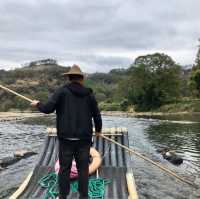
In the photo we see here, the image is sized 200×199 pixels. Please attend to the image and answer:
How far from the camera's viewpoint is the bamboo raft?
10695 millimetres

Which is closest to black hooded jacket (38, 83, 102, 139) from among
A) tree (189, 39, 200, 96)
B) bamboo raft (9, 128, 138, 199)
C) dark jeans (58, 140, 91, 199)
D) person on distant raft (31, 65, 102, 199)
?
person on distant raft (31, 65, 102, 199)

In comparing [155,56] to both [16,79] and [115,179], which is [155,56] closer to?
[115,179]

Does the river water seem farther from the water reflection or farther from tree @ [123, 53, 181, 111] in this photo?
tree @ [123, 53, 181, 111]

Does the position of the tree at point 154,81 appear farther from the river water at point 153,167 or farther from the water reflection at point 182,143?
the river water at point 153,167

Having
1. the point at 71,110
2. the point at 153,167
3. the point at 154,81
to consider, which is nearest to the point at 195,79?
the point at 154,81

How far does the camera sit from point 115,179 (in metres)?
12.0

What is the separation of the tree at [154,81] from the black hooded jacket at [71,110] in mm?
80454

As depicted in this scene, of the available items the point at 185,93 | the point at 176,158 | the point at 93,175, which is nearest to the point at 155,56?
the point at 185,93

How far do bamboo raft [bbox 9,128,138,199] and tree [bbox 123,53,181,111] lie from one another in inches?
2948

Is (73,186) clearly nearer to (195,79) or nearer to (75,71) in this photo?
(75,71)

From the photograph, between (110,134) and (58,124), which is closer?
(58,124)

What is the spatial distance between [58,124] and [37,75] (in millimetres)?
181173

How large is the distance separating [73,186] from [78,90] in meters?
3.16

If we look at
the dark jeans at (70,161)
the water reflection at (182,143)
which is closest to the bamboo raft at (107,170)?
the dark jeans at (70,161)
